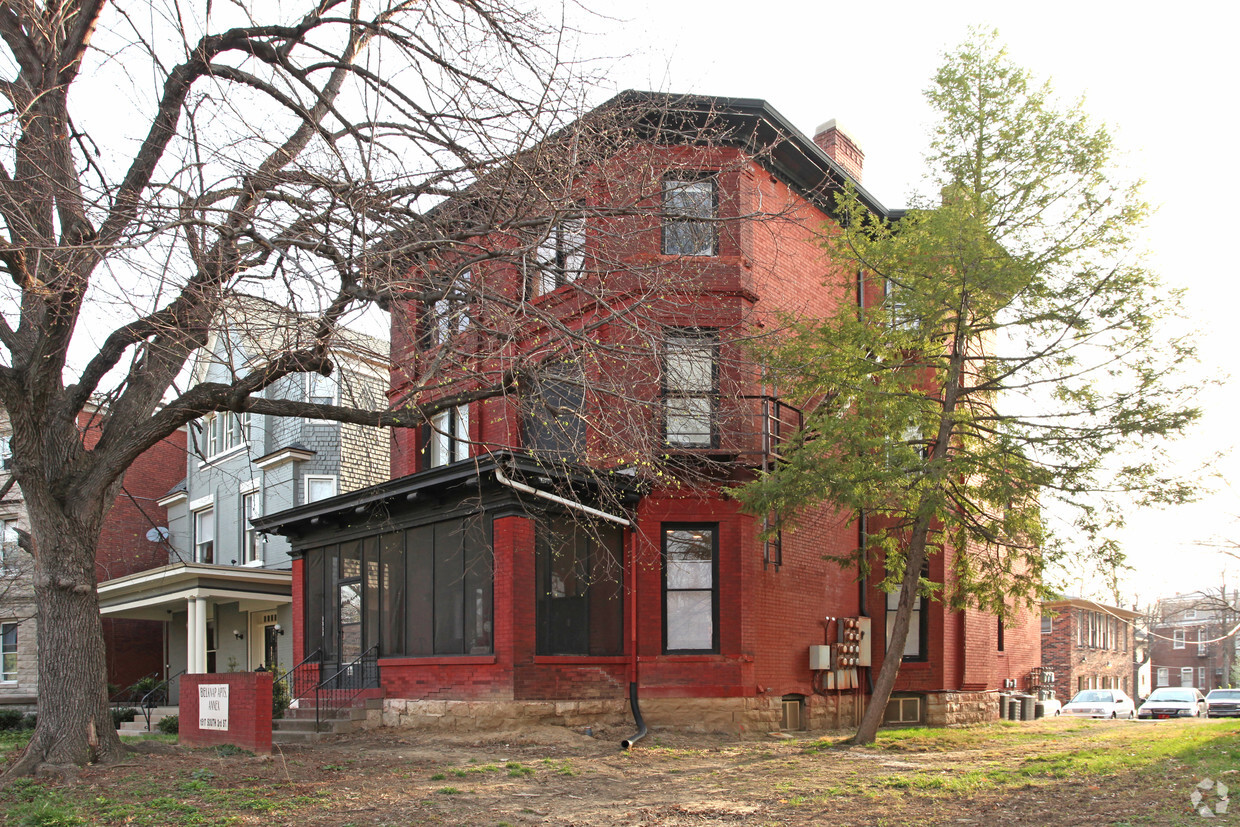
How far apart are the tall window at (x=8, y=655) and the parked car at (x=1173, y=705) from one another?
35.5 meters

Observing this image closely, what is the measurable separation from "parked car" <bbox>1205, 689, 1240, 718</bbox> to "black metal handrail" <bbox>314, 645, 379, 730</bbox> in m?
27.4

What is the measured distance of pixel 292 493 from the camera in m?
26.2

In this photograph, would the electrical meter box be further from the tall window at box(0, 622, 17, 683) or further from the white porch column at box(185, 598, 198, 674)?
the tall window at box(0, 622, 17, 683)

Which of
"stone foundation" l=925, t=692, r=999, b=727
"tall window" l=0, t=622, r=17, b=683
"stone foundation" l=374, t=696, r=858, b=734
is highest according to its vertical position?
"stone foundation" l=374, t=696, r=858, b=734

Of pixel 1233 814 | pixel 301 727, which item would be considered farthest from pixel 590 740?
pixel 1233 814

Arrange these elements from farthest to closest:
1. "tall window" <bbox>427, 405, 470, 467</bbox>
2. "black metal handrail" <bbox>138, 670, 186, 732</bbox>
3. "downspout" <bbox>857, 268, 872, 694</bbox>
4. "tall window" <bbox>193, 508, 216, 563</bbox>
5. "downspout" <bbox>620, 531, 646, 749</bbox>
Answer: "tall window" <bbox>193, 508, 216, 563</bbox>, "black metal handrail" <bbox>138, 670, 186, 732</bbox>, "tall window" <bbox>427, 405, 470, 467</bbox>, "downspout" <bbox>857, 268, 872, 694</bbox>, "downspout" <bbox>620, 531, 646, 749</bbox>

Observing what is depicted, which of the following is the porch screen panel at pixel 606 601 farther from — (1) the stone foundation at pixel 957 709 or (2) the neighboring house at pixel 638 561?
(1) the stone foundation at pixel 957 709

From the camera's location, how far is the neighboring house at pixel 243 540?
2372cm

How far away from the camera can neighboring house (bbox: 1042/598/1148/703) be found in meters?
44.2

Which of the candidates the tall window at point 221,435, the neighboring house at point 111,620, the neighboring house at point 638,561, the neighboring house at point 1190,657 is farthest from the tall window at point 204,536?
the neighboring house at point 1190,657

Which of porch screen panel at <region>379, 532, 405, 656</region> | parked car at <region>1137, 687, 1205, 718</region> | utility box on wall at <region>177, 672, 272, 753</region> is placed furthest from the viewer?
parked car at <region>1137, 687, 1205, 718</region>

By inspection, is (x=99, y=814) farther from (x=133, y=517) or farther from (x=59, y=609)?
(x=133, y=517)

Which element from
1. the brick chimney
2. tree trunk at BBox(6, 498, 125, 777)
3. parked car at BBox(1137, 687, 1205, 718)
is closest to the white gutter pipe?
tree trunk at BBox(6, 498, 125, 777)

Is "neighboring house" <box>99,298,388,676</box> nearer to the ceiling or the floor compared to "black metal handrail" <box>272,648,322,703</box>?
nearer to the ceiling
